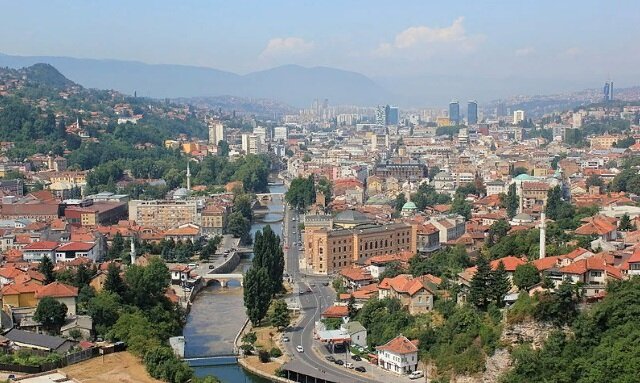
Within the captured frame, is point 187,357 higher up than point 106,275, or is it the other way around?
point 106,275

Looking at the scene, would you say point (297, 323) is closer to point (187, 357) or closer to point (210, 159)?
point (187, 357)

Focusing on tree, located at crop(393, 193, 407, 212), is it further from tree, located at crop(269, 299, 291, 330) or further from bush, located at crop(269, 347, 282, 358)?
bush, located at crop(269, 347, 282, 358)

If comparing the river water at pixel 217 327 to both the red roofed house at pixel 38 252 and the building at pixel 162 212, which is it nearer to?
the red roofed house at pixel 38 252

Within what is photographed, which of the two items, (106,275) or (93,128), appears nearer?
(106,275)

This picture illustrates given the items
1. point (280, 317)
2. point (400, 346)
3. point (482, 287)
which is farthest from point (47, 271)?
point (482, 287)

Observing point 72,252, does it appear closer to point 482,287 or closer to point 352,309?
point 352,309

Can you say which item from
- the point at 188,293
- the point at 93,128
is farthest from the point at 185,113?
the point at 188,293
